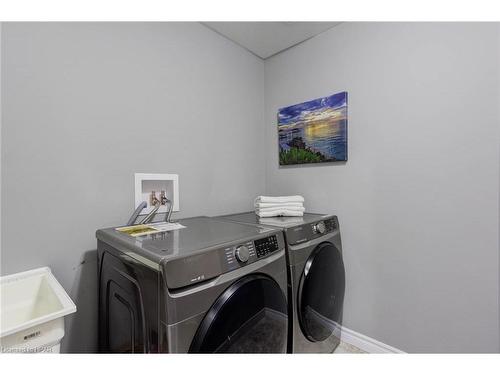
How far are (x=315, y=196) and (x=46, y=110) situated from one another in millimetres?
1579

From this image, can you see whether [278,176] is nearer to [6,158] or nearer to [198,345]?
[198,345]

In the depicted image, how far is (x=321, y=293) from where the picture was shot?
4.18ft

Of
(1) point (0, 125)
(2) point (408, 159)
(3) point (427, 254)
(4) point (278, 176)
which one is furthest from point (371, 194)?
(1) point (0, 125)

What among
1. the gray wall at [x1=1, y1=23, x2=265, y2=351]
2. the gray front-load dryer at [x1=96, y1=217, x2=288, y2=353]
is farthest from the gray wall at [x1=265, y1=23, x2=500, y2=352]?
the gray wall at [x1=1, y1=23, x2=265, y2=351]

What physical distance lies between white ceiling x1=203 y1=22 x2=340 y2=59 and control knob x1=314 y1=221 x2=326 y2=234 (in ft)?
4.33

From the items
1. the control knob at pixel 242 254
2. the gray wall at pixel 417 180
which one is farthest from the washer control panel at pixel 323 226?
the control knob at pixel 242 254

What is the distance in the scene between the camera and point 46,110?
39.2 inches

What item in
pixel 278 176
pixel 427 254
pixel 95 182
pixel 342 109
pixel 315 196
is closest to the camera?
pixel 95 182

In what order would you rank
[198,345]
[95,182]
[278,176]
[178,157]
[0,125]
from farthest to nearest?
[278,176] < [178,157] < [95,182] < [0,125] < [198,345]

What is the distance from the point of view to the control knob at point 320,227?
4.35ft

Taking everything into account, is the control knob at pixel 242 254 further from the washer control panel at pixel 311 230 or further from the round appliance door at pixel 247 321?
the washer control panel at pixel 311 230

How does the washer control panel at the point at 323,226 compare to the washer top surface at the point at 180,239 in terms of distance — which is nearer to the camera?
the washer top surface at the point at 180,239

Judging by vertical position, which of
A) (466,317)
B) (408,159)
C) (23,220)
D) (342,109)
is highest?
(342,109)

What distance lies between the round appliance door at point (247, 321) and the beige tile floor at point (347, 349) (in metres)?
0.69
